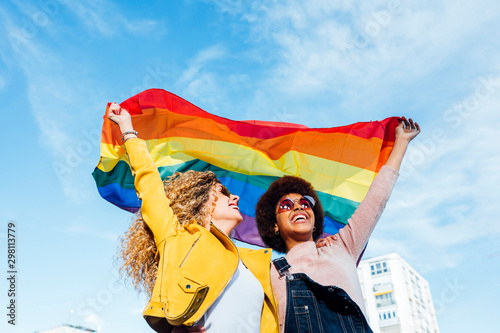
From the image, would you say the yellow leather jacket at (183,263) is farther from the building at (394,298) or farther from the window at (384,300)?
the window at (384,300)

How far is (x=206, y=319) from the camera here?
8.82ft

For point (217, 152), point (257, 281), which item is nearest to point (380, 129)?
point (217, 152)

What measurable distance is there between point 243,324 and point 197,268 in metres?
0.50

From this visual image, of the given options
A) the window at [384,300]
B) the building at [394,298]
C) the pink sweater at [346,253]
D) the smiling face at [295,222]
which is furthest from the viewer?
the window at [384,300]

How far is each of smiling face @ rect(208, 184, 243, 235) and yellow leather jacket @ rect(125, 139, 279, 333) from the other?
27cm

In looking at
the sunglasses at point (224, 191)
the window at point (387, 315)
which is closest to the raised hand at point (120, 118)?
the sunglasses at point (224, 191)

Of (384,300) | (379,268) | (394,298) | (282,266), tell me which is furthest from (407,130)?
(379,268)

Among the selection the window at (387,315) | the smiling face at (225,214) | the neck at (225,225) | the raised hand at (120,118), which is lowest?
the neck at (225,225)

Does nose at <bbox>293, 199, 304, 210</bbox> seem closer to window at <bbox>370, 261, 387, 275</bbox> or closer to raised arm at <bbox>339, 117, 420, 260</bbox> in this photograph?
raised arm at <bbox>339, 117, 420, 260</bbox>

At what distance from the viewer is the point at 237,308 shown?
2.85m

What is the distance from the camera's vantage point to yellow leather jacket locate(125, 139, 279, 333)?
8.41ft

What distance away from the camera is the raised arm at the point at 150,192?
309 centimetres

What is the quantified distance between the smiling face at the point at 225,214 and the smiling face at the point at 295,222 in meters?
0.60

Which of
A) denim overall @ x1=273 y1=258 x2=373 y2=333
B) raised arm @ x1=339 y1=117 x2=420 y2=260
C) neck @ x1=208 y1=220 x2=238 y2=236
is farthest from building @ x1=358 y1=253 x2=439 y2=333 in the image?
neck @ x1=208 y1=220 x2=238 y2=236
